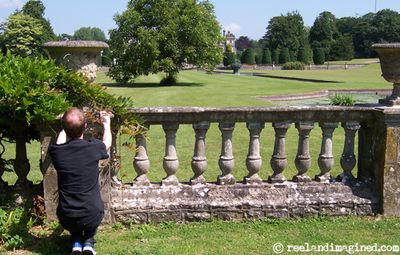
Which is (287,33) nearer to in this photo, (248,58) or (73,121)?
(248,58)

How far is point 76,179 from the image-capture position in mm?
3951

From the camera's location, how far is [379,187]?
525 cm

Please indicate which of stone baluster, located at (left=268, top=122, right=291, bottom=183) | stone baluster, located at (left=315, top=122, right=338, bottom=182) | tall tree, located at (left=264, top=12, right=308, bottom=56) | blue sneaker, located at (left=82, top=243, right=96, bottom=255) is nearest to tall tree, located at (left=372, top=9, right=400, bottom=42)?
tall tree, located at (left=264, top=12, right=308, bottom=56)

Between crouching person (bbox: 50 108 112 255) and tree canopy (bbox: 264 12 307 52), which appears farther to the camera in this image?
tree canopy (bbox: 264 12 307 52)

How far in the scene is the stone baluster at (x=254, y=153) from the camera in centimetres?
521

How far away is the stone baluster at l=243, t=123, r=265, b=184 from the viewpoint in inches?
205

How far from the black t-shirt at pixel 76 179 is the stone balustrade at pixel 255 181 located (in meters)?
0.88

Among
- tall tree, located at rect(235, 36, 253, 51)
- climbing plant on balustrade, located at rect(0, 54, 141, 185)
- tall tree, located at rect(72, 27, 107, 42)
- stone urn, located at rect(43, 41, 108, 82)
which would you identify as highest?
tall tree, located at rect(72, 27, 107, 42)

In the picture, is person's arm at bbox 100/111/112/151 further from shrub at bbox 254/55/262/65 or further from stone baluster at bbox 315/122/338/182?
shrub at bbox 254/55/262/65

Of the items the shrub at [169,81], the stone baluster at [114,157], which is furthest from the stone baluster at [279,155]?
the shrub at [169,81]

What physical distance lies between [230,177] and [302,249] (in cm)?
121

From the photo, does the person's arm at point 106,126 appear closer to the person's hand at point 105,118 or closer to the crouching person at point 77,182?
the person's hand at point 105,118

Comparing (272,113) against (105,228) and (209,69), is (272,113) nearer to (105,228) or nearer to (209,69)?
(105,228)

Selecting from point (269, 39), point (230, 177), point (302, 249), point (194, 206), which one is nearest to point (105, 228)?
point (194, 206)
